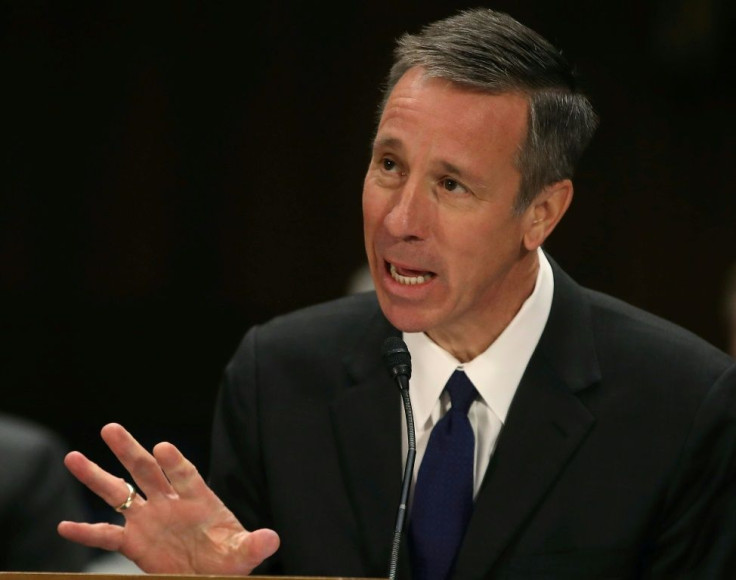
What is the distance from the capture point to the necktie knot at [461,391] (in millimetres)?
2146

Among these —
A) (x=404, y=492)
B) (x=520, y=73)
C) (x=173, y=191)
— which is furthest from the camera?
(x=173, y=191)

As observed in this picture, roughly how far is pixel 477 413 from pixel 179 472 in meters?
0.54

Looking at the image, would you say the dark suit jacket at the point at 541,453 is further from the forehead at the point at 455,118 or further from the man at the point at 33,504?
the man at the point at 33,504

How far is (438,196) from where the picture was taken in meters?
2.05

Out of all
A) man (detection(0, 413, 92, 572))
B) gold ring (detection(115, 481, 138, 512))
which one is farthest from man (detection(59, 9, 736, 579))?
man (detection(0, 413, 92, 572))

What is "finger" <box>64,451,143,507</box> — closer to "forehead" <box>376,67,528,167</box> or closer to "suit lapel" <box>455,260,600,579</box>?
"suit lapel" <box>455,260,600,579</box>

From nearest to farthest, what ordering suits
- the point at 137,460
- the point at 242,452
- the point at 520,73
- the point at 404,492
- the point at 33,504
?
1. the point at 404,492
2. the point at 137,460
3. the point at 520,73
4. the point at 242,452
5. the point at 33,504

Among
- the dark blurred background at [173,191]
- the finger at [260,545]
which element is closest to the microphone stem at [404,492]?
the finger at [260,545]

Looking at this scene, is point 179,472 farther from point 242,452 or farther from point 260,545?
point 242,452

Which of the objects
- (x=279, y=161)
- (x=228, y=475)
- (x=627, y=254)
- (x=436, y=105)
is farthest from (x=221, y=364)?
(x=436, y=105)

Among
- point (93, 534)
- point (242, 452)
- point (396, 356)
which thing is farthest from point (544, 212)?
point (93, 534)

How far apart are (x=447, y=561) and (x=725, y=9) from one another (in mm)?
3448

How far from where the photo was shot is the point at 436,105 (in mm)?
2021

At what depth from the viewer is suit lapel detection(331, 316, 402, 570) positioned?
2.13m
